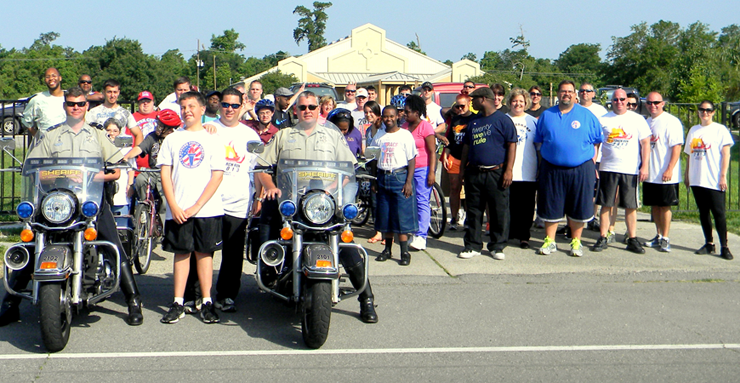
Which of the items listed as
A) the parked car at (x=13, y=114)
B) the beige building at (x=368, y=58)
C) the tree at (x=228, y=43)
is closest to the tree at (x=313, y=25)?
the tree at (x=228, y=43)

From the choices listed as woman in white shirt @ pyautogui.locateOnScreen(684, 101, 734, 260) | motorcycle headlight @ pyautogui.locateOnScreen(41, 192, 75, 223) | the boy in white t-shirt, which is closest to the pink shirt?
woman in white shirt @ pyautogui.locateOnScreen(684, 101, 734, 260)

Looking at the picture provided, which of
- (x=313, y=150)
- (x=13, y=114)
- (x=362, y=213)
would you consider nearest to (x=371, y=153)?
(x=313, y=150)

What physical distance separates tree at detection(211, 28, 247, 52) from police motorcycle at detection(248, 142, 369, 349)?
107m

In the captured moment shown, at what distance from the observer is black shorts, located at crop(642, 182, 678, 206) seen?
29.7ft

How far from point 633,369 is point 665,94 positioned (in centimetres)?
4106

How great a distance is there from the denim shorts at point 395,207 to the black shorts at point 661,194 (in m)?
2.89

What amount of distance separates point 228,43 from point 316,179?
108 metres

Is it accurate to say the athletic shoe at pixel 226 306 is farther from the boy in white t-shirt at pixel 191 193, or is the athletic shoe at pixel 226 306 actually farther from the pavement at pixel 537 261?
the pavement at pixel 537 261

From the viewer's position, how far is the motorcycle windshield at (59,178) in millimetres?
5750

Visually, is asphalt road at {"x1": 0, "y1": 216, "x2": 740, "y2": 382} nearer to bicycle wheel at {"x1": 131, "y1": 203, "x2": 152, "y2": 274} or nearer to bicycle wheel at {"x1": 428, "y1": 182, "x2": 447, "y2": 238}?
bicycle wheel at {"x1": 131, "y1": 203, "x2": 152, "y2": 274}

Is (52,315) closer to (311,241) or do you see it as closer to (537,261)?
(311,241)

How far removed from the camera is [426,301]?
274 inches

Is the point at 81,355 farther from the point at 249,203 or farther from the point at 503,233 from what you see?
the point at 503,233

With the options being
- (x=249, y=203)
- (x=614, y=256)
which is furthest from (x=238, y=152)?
(x=614, y=256)
